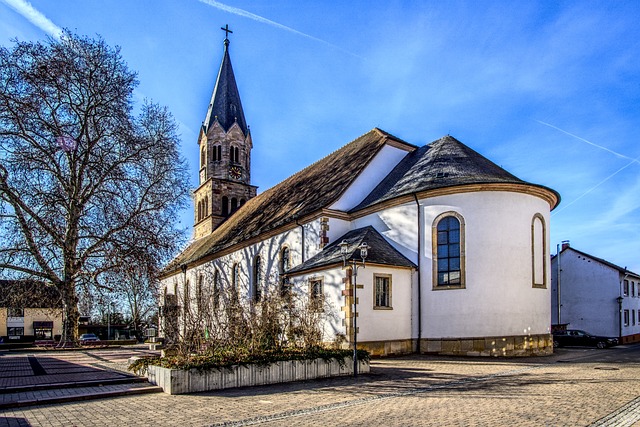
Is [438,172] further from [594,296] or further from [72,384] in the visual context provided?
[594,296]

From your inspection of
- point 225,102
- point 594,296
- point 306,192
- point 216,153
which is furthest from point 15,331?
point 594,296

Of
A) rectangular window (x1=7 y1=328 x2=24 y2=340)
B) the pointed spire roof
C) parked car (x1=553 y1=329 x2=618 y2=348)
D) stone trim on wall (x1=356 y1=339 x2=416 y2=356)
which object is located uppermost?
the pointed spire roof

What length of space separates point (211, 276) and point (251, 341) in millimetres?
23390

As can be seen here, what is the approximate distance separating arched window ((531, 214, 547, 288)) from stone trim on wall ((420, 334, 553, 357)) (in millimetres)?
2372

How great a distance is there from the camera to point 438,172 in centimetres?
2134

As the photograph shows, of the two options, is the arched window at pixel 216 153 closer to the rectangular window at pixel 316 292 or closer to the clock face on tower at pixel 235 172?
the clock face on tower at pixel 235 172

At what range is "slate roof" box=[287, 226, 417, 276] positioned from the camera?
19625mm

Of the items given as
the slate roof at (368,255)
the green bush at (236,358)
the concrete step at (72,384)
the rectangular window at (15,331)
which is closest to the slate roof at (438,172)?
the slate roof at (368,255)

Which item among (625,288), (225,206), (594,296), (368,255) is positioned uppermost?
(225,206)

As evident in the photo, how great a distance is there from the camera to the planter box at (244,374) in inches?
427

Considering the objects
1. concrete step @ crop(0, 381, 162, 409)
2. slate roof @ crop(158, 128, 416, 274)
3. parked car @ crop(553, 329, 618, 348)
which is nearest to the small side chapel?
slate roof @ crop(158, 128, 416, 274)

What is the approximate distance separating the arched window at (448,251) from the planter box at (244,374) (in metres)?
7.24

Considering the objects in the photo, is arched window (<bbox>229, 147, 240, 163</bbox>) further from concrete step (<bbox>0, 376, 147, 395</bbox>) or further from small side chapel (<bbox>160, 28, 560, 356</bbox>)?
concrete step (<bbox>0, 376, 147, 395</bbox>)

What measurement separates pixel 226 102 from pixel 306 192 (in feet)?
68.4
